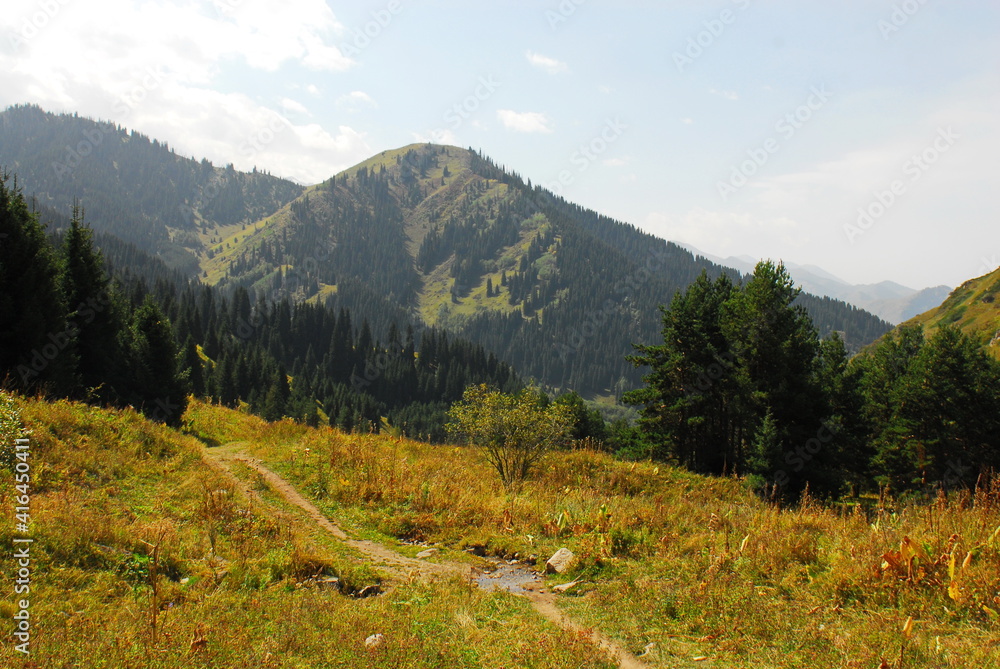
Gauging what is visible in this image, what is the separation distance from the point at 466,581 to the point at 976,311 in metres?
140

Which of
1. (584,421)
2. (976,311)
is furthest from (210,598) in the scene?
(976,311)

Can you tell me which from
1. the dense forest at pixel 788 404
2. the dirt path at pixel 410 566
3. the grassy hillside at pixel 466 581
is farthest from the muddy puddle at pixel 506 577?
the dense forest at pixel 788 404

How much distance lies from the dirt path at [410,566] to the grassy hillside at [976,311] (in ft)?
330

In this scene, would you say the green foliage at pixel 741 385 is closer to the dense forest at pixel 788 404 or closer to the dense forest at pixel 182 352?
the dense forest at pixel 788 404

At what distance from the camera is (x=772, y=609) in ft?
21.3

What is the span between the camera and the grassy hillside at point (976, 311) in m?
91.4

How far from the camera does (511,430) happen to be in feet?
52.9

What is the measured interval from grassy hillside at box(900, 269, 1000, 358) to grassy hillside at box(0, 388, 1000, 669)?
320 feet

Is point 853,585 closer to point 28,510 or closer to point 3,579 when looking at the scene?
→ point 3,579

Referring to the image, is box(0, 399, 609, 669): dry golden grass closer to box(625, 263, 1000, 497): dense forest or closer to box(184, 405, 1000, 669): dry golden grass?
box(184, 405, 1000, 669): dry golden grass

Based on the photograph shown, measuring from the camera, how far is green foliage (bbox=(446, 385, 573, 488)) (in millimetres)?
15836

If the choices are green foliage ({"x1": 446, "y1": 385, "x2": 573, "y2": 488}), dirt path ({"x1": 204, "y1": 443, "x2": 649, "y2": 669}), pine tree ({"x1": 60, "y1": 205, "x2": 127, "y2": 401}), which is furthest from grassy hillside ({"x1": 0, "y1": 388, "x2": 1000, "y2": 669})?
pine tree ({"x1": 60, "y1": 205, "x2": 127, "y2": 401})

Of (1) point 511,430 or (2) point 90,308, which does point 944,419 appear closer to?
(1) point 511,430

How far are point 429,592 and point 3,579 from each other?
487 cm
